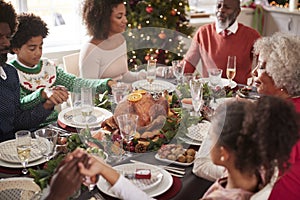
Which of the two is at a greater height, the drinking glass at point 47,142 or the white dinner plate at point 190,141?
the drinking glass at point 47,142

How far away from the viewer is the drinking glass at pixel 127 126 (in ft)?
5.58

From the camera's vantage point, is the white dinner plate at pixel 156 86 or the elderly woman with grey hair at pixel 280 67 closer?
the elderly woman with grey hair at pixel 280 67

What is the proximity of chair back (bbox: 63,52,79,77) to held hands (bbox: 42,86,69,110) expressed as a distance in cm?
90

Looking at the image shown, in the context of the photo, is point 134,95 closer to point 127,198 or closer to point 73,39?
point 127,198

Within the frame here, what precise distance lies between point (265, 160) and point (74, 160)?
1.72ft

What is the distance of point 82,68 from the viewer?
110 inches

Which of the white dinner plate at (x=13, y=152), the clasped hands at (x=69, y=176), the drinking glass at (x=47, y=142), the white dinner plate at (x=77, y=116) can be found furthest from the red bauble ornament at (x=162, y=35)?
the clasped hands at (x=69, y=176)

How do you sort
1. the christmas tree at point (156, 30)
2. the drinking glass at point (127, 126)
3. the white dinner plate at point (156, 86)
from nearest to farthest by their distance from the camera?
the drinking glass at point (127, 126)
the white dinner plate at point (156, 86)
the christmas tree at point (156, 30)

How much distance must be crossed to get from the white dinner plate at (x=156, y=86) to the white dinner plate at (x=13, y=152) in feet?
2.90

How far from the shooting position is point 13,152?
1.72 metres

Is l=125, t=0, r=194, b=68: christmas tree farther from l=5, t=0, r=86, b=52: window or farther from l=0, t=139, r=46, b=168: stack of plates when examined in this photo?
l=0, t=139, r=46, b=168: stack of plates

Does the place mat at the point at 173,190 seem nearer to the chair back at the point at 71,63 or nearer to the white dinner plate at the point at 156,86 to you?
the white dinner plate at the point at 156,86

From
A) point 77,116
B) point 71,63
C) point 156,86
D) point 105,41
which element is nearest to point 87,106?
point 77,116

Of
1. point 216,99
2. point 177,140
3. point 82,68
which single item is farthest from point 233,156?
point 82,68
